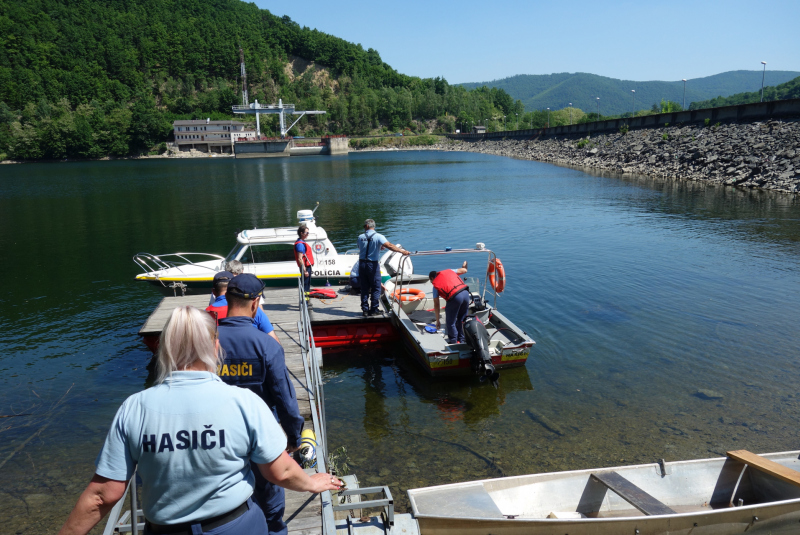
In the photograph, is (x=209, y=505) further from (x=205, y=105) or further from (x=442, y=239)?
(x=205, y=105)

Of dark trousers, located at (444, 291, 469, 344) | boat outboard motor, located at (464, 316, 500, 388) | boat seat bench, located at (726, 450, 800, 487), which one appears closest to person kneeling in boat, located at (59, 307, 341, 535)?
boat seat bench, located at (726, 450, 800, 487)

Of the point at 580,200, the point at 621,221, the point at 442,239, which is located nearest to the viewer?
the point at 442,239

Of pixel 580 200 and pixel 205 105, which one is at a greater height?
pixel 205 105

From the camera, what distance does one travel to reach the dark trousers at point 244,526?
9.06 feet

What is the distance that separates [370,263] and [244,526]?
10394mm

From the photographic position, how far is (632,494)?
21.5ft

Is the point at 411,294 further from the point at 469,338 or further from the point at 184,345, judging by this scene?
the point at 184,345

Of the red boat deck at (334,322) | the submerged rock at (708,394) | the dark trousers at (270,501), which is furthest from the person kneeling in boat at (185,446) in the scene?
the submerged rock at (708,394)

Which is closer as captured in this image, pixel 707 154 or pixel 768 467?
pixel 768 467

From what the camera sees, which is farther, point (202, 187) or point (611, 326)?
point (202, 187)

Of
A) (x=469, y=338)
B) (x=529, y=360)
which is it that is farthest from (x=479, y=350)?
(x=529, y=360)

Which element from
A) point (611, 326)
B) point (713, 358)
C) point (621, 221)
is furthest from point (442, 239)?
point (713, 358)

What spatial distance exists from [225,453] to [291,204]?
43.3 m

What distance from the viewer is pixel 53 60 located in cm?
16438
